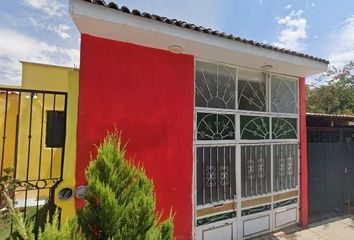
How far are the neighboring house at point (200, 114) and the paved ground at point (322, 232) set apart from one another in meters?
0.28

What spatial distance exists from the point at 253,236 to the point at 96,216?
4691 mm

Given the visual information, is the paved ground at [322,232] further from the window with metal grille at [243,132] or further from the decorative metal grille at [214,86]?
the decorative metal grille at [214,86]

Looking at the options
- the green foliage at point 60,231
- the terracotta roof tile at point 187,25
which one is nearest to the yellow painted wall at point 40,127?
the terracotta roof tile at point 187,25

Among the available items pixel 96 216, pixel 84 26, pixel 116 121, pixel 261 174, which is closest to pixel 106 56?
pixel 84 26

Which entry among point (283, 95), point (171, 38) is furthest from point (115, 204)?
point (283, 95)

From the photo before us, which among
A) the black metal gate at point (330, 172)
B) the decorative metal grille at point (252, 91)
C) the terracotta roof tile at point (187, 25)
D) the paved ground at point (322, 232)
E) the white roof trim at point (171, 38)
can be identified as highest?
the terracotta roof tile at point (187, 25)

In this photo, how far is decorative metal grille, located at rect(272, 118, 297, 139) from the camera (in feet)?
21.5

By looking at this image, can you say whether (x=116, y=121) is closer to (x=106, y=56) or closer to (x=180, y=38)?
(x=106, y=56)

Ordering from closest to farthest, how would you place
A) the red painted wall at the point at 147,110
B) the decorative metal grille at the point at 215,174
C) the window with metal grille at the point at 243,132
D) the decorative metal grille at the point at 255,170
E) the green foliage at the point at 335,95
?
the red painted wall at the point at 147,110
the decorative metal grille at the point at 215,174
the window with metal grille at the point at 243,132
the decorative metal grille at the point at 255,170
the green foliage at the point at 335,95

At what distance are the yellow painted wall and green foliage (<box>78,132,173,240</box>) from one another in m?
1.33

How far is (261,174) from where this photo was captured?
6227 millimetres

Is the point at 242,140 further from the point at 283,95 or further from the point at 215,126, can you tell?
the point at 283,95

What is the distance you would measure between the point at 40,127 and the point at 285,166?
6548mm

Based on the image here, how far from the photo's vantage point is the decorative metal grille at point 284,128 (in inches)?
258
